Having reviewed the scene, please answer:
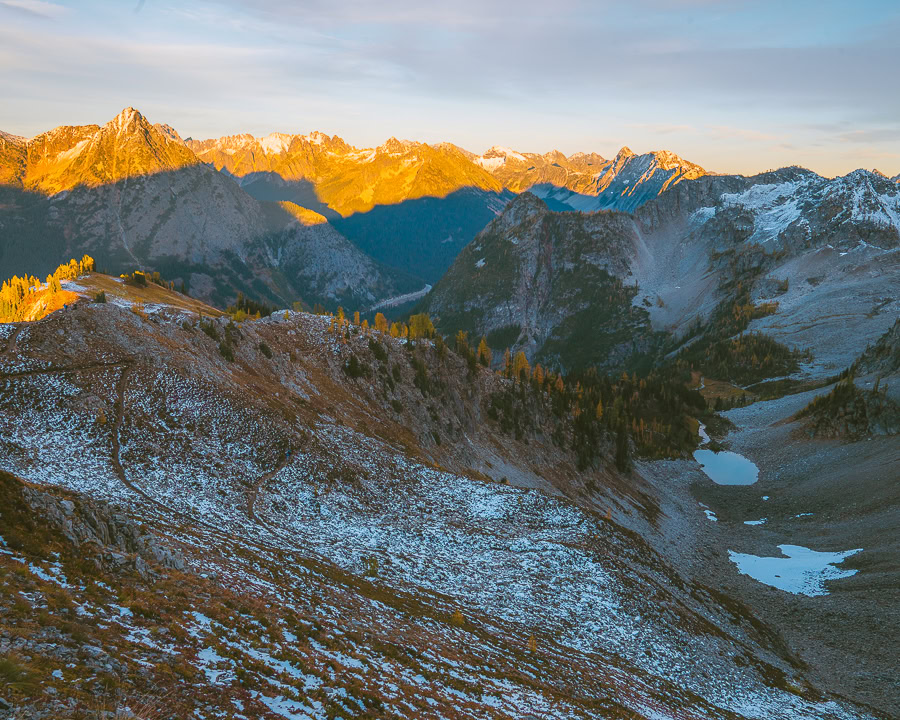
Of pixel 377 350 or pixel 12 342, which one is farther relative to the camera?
pixel 377 350

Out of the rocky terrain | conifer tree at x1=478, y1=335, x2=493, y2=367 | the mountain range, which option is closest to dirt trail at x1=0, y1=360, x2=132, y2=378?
the rocky terrain

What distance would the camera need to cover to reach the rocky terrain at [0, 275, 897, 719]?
17891 mm

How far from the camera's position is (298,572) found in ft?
107

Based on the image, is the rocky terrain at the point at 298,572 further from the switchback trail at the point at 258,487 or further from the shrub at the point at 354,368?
the shrub at the point at 354,368

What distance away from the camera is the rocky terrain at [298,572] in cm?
1789

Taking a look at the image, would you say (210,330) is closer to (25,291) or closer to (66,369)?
(66,369)

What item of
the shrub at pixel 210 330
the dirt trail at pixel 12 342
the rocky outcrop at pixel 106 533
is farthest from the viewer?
the shrub at pixel 210 330

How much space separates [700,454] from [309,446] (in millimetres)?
118050

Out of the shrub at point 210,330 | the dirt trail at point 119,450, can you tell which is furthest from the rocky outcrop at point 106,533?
the shrub at point 210,330

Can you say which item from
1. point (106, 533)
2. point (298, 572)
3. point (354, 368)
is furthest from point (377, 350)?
point (106, 533)

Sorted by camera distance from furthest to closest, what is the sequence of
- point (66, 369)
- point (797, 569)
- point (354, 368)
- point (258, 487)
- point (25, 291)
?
point (25, 291) < point (354, 368) < point (797, 569) < point (66, 369) < point (258, 487)

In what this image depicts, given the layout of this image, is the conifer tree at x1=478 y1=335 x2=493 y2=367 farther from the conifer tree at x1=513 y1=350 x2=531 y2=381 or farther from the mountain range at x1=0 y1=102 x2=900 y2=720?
the mountain range at x1=0 y1=102 x2=900 y2=720

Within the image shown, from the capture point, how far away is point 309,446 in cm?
5353

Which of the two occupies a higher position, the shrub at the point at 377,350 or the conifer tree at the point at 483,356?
the shrub at the point at 377,350
